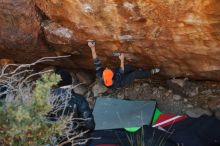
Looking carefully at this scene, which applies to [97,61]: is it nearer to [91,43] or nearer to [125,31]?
[91,43]

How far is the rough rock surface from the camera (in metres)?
5.05

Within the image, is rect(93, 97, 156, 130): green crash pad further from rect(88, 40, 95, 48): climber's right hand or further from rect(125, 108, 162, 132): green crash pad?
rect(88, 40, 95, 48): climber's right hand

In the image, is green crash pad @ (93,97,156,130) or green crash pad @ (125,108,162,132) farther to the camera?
green crash pad @ (93,97,156,130)

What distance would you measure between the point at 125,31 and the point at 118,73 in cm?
70

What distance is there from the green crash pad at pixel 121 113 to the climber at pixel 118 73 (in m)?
0.36

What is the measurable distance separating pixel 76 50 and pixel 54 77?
9.02ft

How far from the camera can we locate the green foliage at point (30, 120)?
3684mm

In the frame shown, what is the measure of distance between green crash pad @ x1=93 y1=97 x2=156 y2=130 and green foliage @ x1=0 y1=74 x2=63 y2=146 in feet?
7.57

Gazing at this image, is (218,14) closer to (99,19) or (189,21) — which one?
(189,21)

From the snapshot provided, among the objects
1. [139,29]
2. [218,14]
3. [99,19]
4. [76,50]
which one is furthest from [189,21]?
[76,50]

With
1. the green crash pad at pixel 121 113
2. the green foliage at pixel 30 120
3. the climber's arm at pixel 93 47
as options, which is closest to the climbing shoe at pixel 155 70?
the green crash pad at pixel 121 113

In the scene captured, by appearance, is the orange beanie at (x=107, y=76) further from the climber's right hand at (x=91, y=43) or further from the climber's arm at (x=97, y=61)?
the climber's right hand at (x=91, y=43)

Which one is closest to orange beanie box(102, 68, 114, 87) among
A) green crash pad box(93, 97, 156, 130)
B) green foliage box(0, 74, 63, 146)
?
green crash pad box(93, 97, 156, 130)

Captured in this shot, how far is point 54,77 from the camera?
382cm
